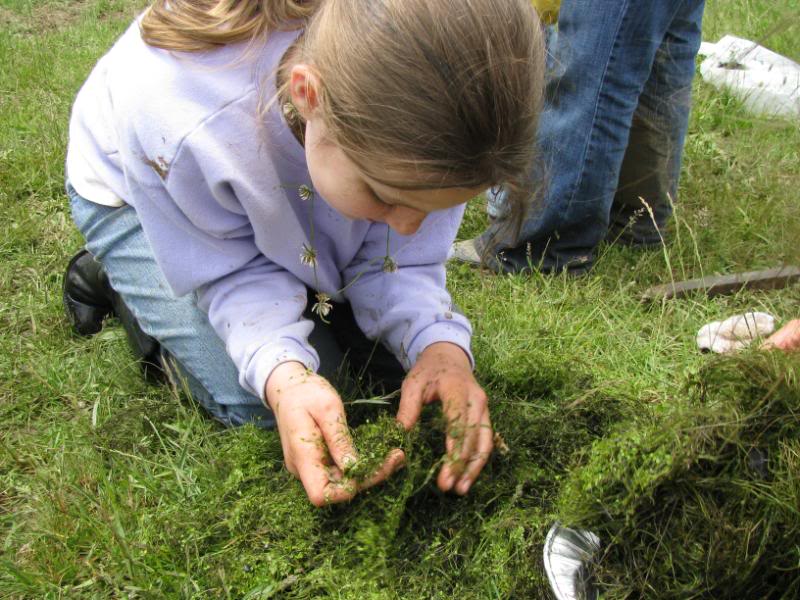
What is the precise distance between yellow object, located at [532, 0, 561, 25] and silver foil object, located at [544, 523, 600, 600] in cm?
187

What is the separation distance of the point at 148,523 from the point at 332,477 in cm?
49

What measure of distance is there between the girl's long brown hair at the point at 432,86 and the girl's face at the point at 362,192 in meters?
0.04

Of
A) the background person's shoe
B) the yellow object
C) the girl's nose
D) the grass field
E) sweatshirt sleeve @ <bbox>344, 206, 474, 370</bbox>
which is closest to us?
the grass field

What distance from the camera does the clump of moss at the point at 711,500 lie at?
4.94ft

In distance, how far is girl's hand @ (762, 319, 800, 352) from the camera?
1.73 m

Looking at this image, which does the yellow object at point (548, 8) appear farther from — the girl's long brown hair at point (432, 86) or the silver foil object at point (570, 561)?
the silver foil object at point (570, 561)

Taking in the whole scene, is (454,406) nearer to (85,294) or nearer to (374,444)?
(374,444)

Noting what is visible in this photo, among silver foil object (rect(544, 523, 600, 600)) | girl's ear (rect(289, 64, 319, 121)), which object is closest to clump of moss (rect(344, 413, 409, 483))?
silver foil object (rect(544, 523, 600, 600))

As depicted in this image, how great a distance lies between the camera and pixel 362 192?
64.7 inches

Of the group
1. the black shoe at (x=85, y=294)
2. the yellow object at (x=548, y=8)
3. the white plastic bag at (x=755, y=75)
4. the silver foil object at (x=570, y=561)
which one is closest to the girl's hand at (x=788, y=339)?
the silver foil object at (x=570, y=561)

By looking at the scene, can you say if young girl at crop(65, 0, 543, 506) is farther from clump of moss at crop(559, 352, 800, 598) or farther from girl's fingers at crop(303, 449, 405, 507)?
clump of moss at crop(559, 352, 800, 598)

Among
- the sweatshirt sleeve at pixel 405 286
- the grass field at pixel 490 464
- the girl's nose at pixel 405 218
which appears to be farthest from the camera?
the sweatshirt sleeve at pixel 405 286

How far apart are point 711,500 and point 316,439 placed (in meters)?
0.80

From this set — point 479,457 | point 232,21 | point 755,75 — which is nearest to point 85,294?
point 232,21
